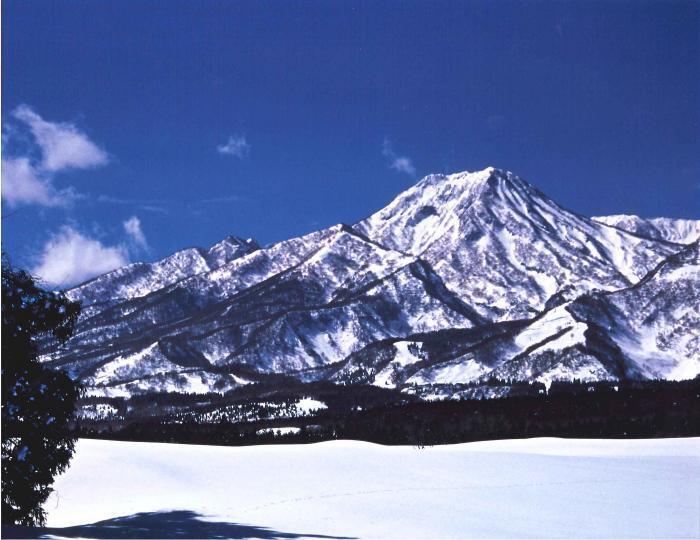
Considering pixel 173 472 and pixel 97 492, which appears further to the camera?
pixel 173 472

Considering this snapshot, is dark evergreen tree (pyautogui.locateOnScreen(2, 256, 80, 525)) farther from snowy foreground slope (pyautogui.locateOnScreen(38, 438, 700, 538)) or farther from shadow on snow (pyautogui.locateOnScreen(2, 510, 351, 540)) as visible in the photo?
snowy foreground slope (pyautogui.locateOnScreen(38, 438, 700, 538))

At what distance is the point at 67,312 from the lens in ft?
119

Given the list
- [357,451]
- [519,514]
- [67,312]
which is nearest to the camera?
[67,312]

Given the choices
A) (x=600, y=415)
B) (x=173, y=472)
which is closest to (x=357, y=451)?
(x=173, y=472)

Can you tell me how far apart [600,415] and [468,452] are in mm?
107806

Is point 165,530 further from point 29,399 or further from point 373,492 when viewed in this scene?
point 373,492

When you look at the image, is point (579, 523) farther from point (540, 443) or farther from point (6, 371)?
point (540, 443)

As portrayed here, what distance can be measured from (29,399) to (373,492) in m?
23.2

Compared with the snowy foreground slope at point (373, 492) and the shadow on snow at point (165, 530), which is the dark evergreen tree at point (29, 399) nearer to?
the shadow on snow at point (165, 530)

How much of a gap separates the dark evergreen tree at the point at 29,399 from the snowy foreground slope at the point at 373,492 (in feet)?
9.99

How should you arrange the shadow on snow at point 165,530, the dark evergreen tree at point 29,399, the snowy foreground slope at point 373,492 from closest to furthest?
the shadow on snow at point 165,530 < the dark evergreen tree at point 29,399 < the snowy foreground slope at point 373,492

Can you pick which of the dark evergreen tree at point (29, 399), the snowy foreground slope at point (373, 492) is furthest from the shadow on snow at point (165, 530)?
the dark evergreen tree at point (29, 399)

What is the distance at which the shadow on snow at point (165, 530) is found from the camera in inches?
1186

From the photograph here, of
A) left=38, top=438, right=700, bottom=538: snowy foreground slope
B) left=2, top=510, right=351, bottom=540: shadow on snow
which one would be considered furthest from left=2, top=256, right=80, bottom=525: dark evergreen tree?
left=38, top=438, right=700, bottom=538: snowy foreground slope
